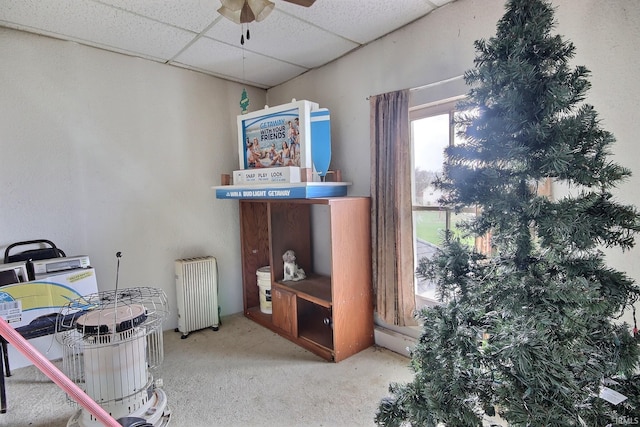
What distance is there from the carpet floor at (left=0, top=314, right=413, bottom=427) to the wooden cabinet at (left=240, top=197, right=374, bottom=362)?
0.19 meters

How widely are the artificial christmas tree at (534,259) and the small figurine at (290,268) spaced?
2.02 meters

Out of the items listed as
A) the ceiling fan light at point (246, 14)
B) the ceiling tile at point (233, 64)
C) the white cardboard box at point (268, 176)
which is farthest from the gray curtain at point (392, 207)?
the ceiling fan light at point (246, 14)

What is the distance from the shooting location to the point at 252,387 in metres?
2.23

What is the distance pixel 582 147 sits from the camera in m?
A: 1.03

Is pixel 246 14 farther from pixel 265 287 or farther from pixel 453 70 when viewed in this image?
pixel 265 287

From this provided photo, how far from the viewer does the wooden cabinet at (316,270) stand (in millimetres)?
2555

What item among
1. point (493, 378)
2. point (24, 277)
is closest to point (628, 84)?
point (493, 378)

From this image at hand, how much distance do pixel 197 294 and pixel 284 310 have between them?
884mm

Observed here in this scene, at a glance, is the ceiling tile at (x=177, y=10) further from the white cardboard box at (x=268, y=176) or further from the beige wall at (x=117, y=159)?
the white cardboard box at (x=268, y=176)

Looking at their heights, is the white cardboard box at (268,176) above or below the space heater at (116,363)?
above

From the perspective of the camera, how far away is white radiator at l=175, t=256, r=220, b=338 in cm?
305

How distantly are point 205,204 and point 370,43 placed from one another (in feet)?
7.33

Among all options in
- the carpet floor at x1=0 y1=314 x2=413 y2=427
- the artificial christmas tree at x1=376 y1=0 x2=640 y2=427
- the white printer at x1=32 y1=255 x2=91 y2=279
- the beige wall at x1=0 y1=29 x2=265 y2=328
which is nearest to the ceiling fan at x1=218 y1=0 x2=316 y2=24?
the artificial christmas tree at x1=376 y1=0 x2=640 y2=427

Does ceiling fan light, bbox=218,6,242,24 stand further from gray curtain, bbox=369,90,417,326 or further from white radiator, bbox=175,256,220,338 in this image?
white radiator, bbox=175,256,220,338
